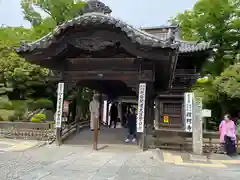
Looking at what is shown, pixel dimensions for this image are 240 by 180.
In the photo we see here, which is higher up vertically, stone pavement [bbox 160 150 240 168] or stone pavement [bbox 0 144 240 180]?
stone pavement [bbox 0 144 240 180]

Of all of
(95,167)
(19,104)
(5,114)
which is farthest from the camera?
(19,104)

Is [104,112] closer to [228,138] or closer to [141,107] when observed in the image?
[141,107]

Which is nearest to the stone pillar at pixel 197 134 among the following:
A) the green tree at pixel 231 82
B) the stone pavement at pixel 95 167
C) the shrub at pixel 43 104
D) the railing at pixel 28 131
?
the stone pavement at pixel 95 167

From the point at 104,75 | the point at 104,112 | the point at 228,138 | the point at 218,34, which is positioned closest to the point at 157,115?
the point at 104,112

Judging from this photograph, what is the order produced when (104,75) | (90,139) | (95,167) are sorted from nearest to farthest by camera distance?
(95,167), (104,75), (90,139)

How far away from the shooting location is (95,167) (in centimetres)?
705

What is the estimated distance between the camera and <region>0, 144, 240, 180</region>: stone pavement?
20.4ft

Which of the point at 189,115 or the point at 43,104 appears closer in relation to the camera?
the point at 189,115

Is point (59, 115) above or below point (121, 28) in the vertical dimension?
below

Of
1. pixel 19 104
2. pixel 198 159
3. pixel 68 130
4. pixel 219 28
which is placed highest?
pixel 219 28

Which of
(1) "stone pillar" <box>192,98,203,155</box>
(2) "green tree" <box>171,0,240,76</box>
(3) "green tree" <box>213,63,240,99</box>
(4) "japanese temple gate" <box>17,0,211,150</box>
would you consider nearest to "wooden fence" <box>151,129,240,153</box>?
(1) "stone pillar" <box>192,98,203,155</box>

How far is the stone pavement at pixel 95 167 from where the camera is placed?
621cm

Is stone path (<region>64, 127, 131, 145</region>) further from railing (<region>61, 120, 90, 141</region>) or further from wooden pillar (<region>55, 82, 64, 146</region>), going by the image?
wooden pillar (<region>55, 82, 64, 146</region>)

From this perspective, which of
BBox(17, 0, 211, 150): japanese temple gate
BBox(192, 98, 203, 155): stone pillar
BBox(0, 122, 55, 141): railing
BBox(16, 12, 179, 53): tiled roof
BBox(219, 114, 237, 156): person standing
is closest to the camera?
BBox(16, 12, 179, 53): tiled roof
